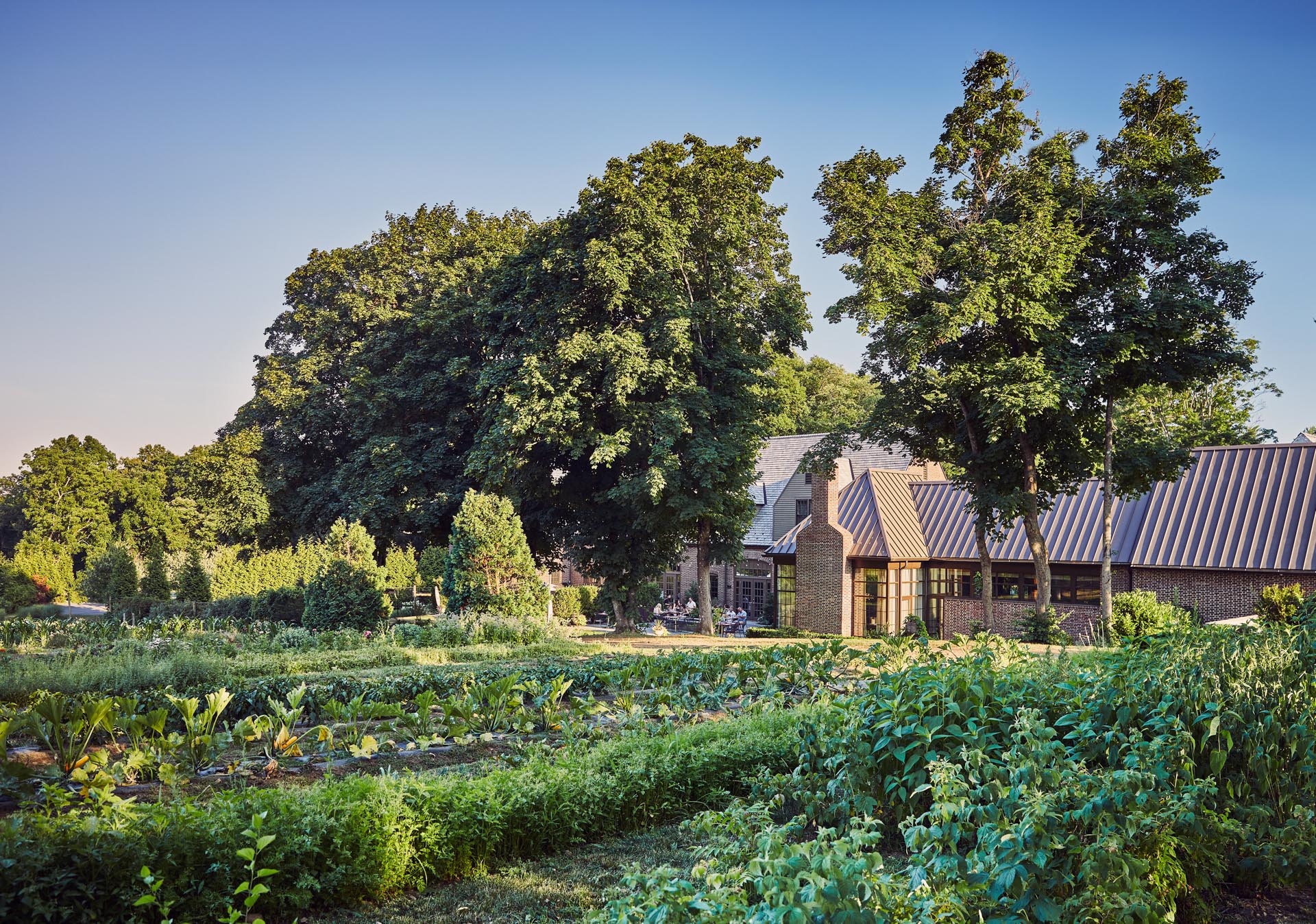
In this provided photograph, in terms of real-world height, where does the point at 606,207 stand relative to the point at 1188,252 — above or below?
above

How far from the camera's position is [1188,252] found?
1956 cm

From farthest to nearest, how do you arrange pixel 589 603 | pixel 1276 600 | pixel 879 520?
pixel 589 603, pixel 879 520, pixel 1276 600

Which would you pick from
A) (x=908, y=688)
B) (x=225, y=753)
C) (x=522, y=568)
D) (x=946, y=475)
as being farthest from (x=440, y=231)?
(x=908, y=688)

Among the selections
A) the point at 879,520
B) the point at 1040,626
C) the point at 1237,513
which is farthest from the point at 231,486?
the point at 1237,513

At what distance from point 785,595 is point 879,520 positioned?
13.7ft

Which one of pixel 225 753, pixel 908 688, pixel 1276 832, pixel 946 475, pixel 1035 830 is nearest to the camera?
pixel 1035 830

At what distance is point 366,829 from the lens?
4672 mm

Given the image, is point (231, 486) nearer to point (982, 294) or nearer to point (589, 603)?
point (589, 603)

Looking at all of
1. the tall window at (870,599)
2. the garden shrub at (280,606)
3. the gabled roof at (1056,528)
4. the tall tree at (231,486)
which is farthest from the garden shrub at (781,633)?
the tall tree at (231,486)

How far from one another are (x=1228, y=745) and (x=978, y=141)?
65.0ft

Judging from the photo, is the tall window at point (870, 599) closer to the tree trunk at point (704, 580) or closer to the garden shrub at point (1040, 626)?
the tree trunk at point (704, 580)

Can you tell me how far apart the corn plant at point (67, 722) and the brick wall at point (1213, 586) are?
76.5 feet

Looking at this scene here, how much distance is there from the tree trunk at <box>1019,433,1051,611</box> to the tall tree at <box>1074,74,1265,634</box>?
5.34 feet

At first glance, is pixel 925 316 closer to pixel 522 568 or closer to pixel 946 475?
pixel 522 568
